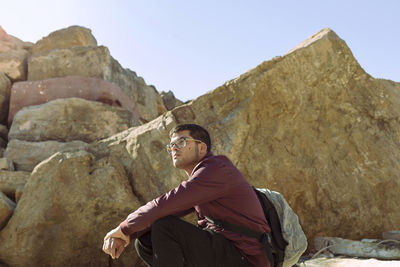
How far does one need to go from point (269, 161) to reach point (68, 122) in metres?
4.58

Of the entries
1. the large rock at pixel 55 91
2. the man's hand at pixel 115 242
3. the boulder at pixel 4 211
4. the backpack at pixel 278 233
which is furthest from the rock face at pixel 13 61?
the backpack at pixel 278 233

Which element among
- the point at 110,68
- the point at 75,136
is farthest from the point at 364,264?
the point at 110,68

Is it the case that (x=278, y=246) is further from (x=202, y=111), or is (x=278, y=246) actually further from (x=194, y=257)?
(x=202, y=111)

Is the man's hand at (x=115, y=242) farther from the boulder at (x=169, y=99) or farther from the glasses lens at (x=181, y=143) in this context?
the boulder at (x=169, y=99)

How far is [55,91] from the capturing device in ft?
26.1

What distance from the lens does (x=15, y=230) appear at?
4238 millimetres

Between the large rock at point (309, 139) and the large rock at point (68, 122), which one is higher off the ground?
the large rock at point (68, 122)

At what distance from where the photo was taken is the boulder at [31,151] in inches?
251

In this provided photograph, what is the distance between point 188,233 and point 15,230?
10.5ft

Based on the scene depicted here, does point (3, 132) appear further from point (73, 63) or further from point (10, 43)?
point (10, 43)

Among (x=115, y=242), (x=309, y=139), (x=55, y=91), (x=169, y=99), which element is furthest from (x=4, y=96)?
(x=169, y=99)

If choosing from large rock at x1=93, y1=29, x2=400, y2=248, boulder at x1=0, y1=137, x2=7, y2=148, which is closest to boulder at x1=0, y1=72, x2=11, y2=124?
boulder at x1=0, y1=137, x2=7, y2=148

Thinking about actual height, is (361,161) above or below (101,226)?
below

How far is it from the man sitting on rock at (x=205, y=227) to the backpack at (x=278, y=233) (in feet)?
0.11
